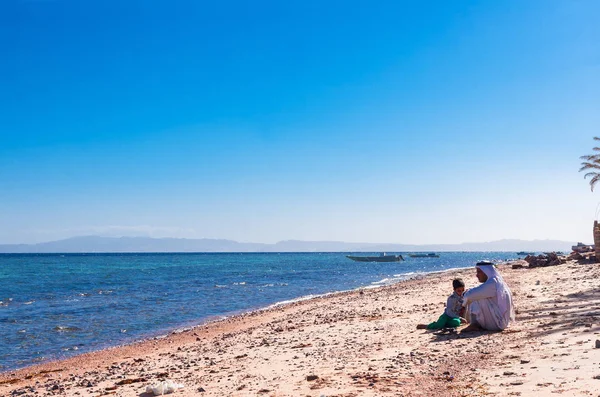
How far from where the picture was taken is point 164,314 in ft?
75.7

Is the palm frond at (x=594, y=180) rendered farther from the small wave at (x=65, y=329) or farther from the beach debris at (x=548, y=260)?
the small wave at (x=65, y=329)

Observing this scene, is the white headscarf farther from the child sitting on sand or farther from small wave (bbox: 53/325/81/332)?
small wave (bbox: 53/325/81/332)

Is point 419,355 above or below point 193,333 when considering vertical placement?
above

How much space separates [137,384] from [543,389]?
6.75 meters

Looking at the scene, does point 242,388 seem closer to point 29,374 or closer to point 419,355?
point 419,355

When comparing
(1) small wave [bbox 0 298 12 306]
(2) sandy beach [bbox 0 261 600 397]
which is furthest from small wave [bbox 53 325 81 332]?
(1) small wave [bbox 0 298 12 306]

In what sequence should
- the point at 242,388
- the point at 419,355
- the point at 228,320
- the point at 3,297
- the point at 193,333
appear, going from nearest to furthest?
the point at 242,388
the point at 419,355
the point at 193,333
the point at 228,320
the point at 3,297

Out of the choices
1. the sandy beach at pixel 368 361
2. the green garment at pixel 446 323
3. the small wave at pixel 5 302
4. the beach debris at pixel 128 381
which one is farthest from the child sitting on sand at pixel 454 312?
the small wave at pixel 5 302

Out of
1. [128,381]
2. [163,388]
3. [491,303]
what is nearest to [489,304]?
[491,303]

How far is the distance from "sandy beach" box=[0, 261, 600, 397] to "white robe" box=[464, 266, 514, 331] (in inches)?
12.4

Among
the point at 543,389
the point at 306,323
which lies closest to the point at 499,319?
the point at 543,389

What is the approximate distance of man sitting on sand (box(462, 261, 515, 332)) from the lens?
9.46 m

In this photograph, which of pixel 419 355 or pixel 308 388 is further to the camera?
pixel 419 355

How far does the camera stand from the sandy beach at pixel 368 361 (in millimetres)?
6211
